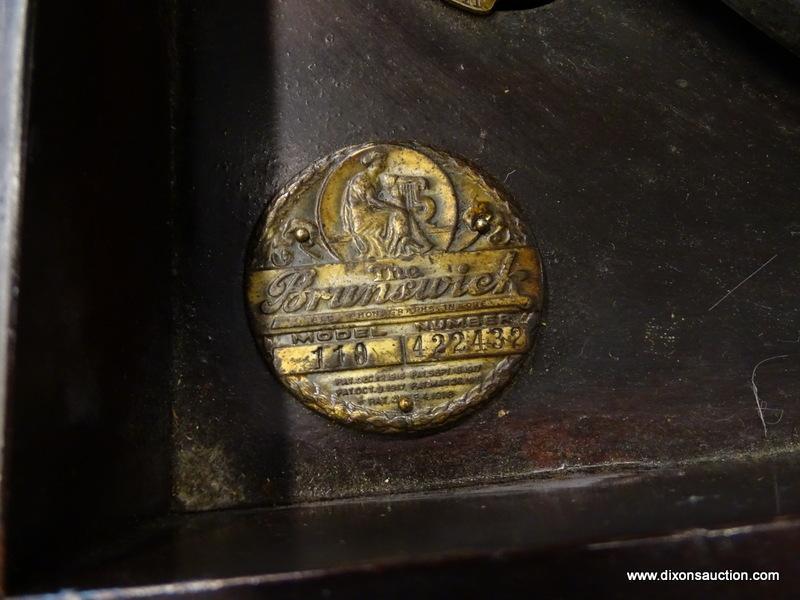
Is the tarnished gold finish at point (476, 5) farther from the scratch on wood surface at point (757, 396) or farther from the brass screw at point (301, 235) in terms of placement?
the scratch on wood surface at point (757, 396)

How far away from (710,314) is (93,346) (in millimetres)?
729

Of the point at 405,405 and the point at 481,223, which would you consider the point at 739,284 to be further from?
the point at 405,405

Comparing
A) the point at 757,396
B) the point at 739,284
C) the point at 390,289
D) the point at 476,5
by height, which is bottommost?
the point at 757,396

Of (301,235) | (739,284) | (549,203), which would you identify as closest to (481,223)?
(549,203)

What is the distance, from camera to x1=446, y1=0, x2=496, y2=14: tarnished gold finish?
101 centimetres

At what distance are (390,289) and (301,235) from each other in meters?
0.13

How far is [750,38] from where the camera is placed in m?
1.04

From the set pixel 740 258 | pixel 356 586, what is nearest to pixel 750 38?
pixel 740 258

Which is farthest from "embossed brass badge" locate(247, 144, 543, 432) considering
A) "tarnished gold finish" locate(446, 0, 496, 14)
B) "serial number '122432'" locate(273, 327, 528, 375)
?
"tarnished gold finish" locate(446, 0, 496, 14)

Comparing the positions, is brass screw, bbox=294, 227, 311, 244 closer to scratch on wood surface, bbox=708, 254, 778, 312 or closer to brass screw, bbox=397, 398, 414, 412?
brass screw, bbox=397, 398, 414, 412

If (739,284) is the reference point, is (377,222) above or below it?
above

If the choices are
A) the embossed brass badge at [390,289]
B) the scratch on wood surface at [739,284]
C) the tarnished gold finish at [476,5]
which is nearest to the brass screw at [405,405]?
the embossed brass badge at [390,289]

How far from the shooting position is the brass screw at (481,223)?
0.98 meters

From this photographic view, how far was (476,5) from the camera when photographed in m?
1.01
